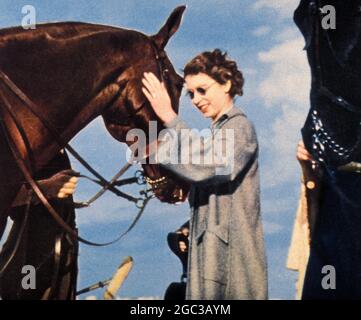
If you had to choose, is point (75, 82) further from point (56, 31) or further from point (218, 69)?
point (218, 69)

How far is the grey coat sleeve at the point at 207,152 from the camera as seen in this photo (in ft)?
10.4

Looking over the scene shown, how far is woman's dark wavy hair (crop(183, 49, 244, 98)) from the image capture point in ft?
11.0

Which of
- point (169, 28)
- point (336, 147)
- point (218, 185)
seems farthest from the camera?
point (169, 28)

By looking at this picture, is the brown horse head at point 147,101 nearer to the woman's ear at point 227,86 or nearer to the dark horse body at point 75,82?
the dark horse body at point 75,82

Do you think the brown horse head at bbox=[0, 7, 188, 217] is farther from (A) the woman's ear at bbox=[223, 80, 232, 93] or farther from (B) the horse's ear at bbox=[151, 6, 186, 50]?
(A) the woman's ear at bbox=[223, 80, 232, 93]

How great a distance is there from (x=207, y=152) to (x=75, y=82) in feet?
2.18

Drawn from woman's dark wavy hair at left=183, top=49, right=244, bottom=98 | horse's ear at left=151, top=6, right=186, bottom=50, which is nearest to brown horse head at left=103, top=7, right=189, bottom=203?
horse's ear at left=151, top=6, right=186, bottom=50

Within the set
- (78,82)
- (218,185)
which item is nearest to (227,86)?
(218,185)

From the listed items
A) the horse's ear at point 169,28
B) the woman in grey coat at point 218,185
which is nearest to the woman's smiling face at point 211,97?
the woman in grey coat at point 218,185

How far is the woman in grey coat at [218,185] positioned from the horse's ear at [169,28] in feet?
0.62

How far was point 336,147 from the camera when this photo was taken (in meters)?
3.32
